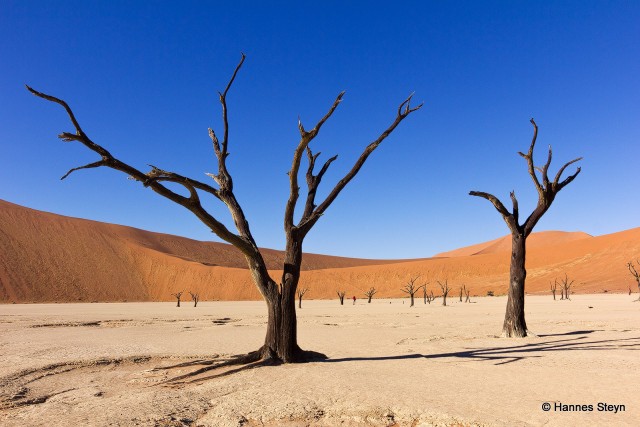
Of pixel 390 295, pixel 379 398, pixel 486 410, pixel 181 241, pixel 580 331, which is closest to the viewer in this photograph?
pixel 486 410

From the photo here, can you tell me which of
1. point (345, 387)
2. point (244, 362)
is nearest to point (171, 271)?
point (244, 362)

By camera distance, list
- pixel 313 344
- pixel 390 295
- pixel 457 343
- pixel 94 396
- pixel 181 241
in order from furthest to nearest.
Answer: pixel 181 241, pixel 390 295, pixel 313 344, pixel 457 343, pixel 94 396

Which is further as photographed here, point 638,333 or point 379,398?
point 638,333

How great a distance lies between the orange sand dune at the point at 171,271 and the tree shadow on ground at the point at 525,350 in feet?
176

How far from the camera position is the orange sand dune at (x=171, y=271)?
6359cm

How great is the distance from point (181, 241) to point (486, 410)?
5278 inches

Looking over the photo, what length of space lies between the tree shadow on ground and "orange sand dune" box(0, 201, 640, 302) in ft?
176

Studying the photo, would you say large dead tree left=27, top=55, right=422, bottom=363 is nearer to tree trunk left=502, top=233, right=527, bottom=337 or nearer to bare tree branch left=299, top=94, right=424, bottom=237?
bare tree branch left=299, top=94, right=424, bottom=237

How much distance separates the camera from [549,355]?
9.55 meters

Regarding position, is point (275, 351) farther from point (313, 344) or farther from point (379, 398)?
point (313, 344)

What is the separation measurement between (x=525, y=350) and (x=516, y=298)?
3027 millimetres

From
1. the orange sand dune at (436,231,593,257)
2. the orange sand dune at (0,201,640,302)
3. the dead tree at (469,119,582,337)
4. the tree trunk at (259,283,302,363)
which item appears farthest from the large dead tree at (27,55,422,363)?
the orange sand dune at (436,231,593,257)

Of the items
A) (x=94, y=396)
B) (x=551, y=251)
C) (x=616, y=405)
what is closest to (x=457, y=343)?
(x=616, y=405)

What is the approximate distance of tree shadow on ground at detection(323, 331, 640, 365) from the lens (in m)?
9.34
